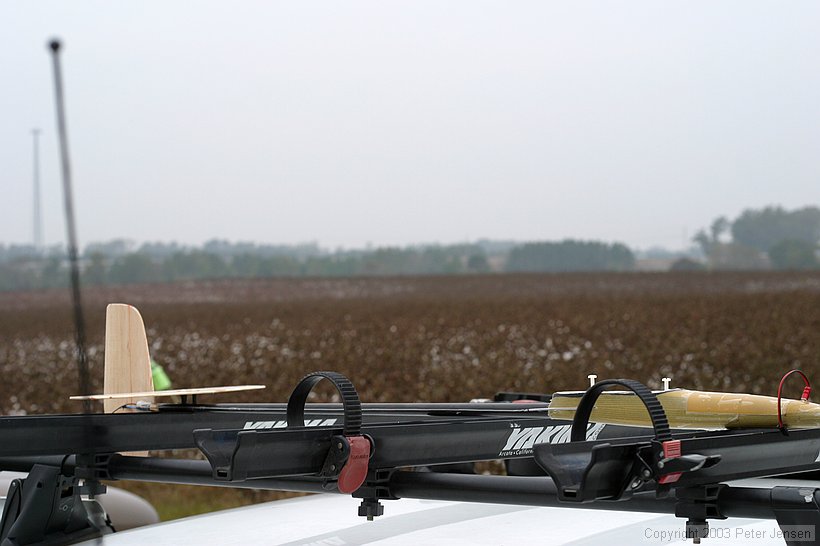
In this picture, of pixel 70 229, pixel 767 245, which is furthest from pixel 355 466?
pixel 767 245

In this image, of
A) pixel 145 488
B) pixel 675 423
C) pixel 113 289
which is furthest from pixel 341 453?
pixel 113 289

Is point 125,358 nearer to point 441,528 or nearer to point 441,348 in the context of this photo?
point 441,528

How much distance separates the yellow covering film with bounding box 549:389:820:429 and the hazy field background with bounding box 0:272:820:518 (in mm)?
9340

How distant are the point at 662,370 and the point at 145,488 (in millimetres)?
13519

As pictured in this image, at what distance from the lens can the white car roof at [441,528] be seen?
7.14 ft

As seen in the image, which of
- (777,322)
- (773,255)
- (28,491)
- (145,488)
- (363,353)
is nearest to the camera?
(28,491)

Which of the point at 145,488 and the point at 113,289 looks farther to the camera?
the point at 113,289

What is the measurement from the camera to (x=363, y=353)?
26.2 m

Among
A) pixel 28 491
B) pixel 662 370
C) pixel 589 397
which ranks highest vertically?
pixel 589 397

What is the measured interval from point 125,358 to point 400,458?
1.75 m

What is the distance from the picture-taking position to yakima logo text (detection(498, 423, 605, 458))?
2.24 m

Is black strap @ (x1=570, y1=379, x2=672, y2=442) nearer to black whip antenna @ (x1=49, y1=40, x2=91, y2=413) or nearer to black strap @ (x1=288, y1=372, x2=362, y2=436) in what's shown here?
black strap @ (x1=288, y1=372, x2=362, y2=436)

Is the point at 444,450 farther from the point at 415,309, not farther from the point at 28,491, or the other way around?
the point at 415,309

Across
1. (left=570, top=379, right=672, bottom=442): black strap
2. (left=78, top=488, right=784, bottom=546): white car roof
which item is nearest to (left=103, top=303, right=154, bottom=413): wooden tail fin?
(left=78, top=488, right=784, bottom=546): white car roof
